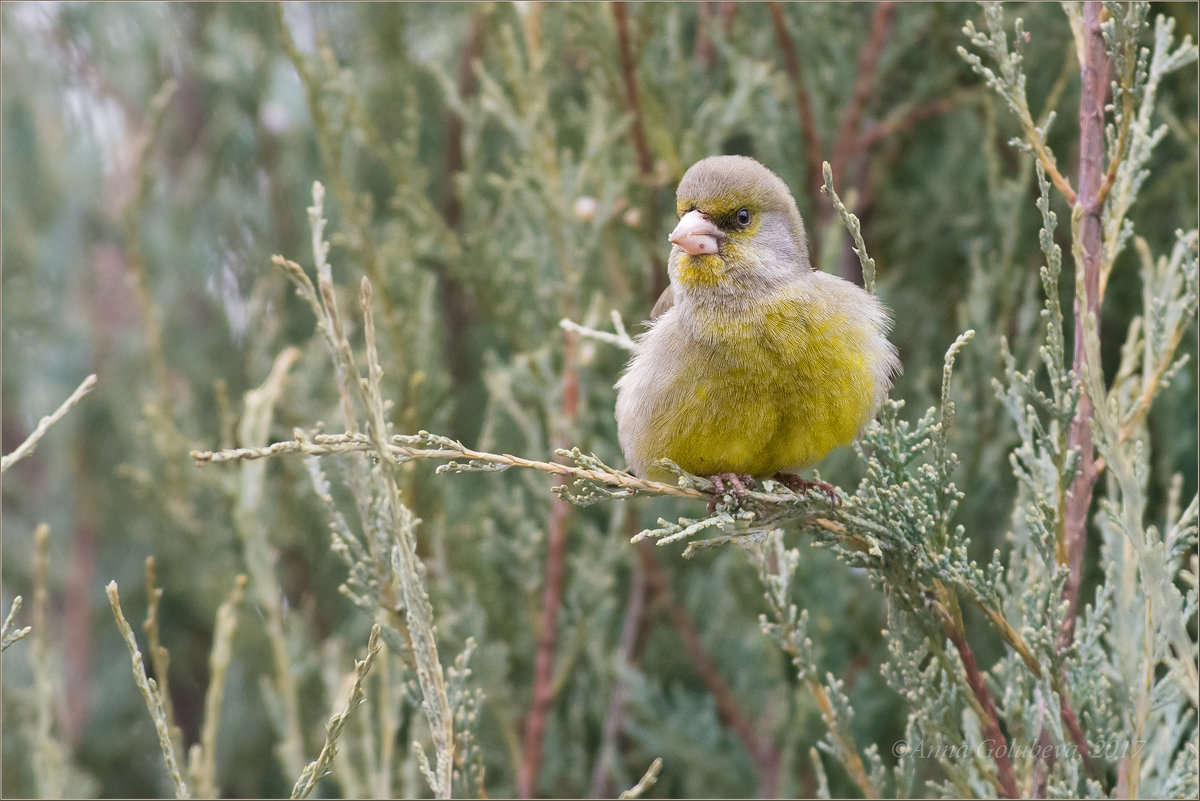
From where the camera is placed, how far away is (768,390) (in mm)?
2684

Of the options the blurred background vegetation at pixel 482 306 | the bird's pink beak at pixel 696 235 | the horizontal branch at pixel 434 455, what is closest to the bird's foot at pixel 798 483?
the horizontal branch at pixel 434 455

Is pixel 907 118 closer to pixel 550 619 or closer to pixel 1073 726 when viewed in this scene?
pixel 550 619

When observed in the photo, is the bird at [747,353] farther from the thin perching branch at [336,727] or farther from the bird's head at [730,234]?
the thin perching branch at [336,727]

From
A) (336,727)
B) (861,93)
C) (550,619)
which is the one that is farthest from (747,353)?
(861,93)

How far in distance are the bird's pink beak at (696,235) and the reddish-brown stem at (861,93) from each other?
1360mm

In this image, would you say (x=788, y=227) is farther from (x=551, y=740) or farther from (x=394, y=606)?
(x=551, y=740)

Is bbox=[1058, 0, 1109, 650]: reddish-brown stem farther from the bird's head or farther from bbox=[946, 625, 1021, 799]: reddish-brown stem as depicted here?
the bird's head

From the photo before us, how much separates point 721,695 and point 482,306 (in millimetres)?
1761

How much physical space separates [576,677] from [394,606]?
2.08 m

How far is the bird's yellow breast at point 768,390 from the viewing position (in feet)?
8.82

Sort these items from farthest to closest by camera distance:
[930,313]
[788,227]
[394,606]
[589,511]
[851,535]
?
[589,511], [930,313], [788,227], [394,606], [851,535]

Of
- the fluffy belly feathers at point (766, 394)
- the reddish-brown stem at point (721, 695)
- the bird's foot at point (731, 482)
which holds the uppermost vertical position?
the fluffy belly feathers at point (766, 394)

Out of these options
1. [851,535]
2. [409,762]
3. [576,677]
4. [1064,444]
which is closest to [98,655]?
[576,677]

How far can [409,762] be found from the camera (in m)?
3.19
